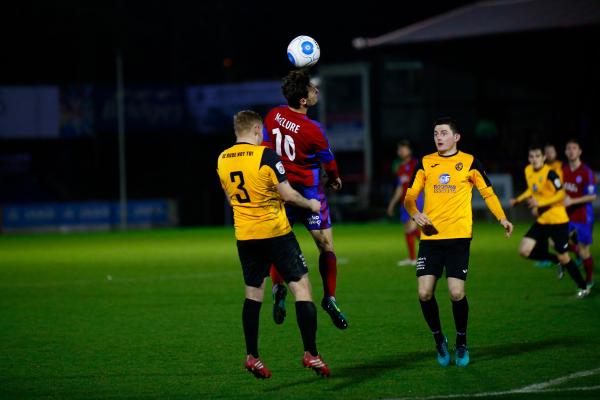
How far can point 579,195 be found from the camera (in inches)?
590

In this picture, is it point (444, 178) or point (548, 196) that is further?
point (548, 196)

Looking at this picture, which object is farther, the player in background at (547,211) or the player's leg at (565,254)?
the player in background at (547,211)

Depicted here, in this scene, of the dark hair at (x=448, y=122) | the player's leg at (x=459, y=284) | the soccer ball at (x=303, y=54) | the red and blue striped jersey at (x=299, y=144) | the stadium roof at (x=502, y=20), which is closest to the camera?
the player's leg at (x=459, y=284)

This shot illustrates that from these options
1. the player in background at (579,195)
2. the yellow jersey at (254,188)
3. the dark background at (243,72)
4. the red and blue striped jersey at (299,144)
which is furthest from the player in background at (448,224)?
the dark background at (243,72)

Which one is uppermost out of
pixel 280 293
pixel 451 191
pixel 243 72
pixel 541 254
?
pixel 243 72

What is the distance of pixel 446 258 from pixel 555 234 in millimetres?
5174

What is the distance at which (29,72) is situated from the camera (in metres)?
45.9

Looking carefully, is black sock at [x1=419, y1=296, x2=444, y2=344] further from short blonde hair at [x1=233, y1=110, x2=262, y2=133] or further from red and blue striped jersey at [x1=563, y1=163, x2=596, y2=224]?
red and blue striped jersey at [x1=563, y1=163, x2=596, y2=224]

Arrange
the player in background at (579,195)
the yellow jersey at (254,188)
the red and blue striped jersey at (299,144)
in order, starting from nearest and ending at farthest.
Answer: the yellow jersey at (254,188) < the red and blue striped jersey at (299,144) < the player in background at (579,195)

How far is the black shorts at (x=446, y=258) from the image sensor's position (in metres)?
8.84

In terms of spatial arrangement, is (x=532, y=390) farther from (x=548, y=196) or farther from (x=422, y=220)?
(x=548, y=196)

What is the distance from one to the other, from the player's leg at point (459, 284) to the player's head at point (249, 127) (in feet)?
6.34

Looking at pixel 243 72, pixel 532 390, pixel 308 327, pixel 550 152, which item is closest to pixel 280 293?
pixel 308 327

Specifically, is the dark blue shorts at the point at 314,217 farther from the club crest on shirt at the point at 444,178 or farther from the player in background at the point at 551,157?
the player in background at the point at 551,157
